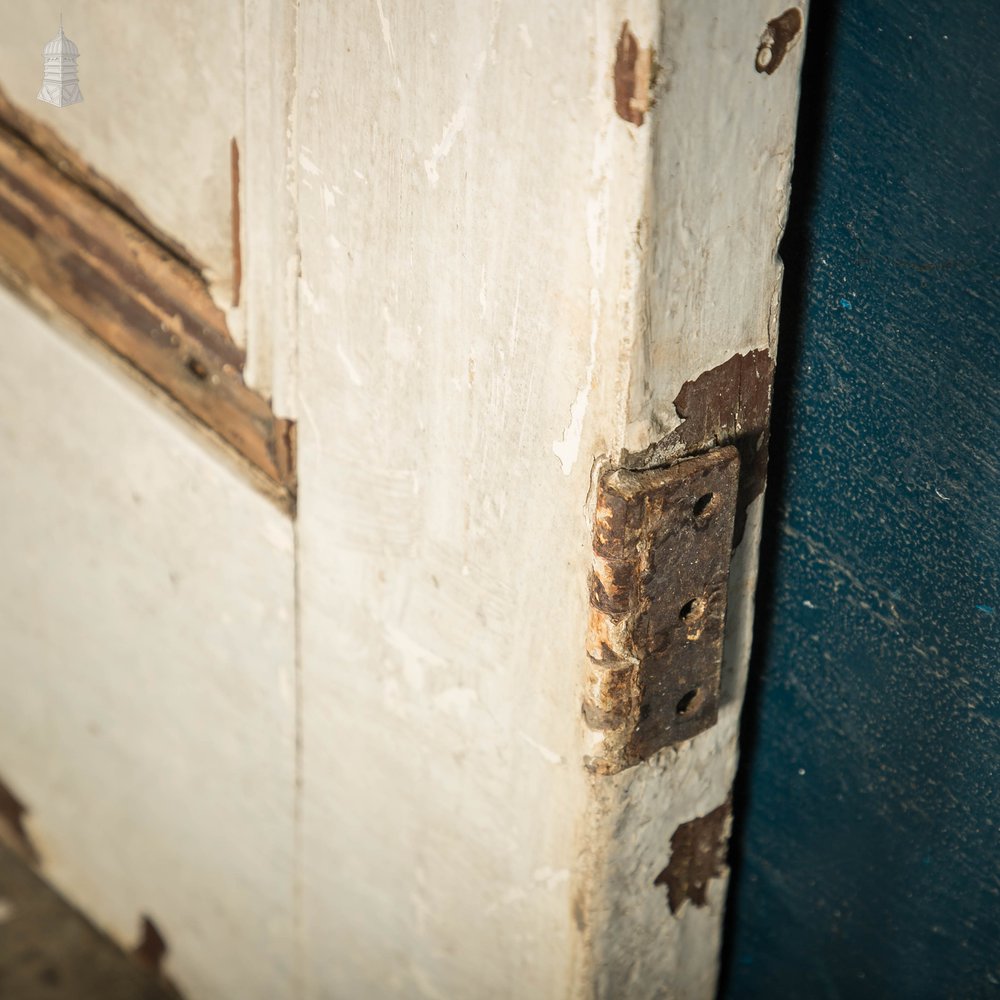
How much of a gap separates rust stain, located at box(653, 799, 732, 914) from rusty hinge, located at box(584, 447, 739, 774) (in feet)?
0.49

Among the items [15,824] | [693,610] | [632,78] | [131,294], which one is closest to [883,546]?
[693,610]

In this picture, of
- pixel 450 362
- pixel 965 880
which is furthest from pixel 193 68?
pixel 965 880

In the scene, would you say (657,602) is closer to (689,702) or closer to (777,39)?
(689,702)

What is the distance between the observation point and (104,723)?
1.66 meters

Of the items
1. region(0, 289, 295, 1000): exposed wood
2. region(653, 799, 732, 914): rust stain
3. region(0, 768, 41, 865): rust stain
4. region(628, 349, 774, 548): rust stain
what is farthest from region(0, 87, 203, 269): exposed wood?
region(0, 768, 41, 865): rust stain

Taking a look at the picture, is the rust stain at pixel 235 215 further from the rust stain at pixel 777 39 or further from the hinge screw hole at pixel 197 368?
the rust stain at pixel 777 39

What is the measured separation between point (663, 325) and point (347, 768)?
624mm

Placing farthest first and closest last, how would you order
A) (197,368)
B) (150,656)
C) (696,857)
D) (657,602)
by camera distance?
(150,656)
(197,368)
(696,857)
(657,602)

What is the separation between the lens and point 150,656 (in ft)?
4.91

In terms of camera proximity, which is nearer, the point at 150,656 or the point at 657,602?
the point at 657,602

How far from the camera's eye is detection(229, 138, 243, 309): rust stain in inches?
43.9

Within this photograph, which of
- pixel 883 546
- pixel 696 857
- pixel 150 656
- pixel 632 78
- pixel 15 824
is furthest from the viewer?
pixel 15 824

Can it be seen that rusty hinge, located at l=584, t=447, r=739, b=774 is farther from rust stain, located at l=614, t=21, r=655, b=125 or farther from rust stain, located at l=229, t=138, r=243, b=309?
rust stain, located at l=229, t=138, r=243, b=309

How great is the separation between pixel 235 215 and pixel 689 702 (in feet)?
1.92
